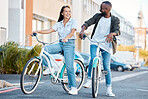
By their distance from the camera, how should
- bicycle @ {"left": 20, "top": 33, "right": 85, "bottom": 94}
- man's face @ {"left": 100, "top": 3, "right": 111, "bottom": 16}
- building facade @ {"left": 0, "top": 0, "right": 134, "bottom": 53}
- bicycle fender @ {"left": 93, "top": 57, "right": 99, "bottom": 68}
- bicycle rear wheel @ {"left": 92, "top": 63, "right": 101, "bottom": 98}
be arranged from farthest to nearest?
building facade @ {"left": 0, "top": 0, "right": 134, "bottom": 53}
man's face @ {"left": 100, "top": 3, "right": 111, "bottom": 16}
bicycle fender @ {"left": 93, "top": 57, "right": 99, "bottom": 68}
bicycle rear wheel @ {"left": 92, "top": 63, "right": 101, "bottom": 98}
bicycle @ {"left": 20, "top": 33, "right": 85, "bottom": 94}

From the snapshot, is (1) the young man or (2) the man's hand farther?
(1) the young man

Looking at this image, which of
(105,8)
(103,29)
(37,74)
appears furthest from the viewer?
(103,29)

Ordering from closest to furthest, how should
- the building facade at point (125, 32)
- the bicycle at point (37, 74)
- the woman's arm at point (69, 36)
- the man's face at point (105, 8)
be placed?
the bicycle at point (37, 74) → the woman's arm at point (69, 36) → the man's face at point (105, 8) → the building facade at point (125, 32)

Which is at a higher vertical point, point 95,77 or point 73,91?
point 95,77

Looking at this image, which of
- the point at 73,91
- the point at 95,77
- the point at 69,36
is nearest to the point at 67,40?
the point at 69,36

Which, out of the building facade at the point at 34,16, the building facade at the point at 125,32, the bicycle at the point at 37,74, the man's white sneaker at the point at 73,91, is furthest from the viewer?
the building facade at the point at 125,32

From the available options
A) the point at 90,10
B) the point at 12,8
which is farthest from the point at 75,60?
the point at 90,10

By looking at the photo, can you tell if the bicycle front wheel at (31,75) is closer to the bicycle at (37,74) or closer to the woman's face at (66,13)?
the bicycle at (37,74)

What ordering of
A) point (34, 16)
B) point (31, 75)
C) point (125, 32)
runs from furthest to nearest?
point (125, 32) → point (34, 16) → point (31, 75)

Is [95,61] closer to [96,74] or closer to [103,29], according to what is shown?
[96,74]

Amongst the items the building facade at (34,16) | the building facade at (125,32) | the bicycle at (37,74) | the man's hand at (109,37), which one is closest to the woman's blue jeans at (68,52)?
the bicycle at (37,74)

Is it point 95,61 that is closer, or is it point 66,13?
point 95,61

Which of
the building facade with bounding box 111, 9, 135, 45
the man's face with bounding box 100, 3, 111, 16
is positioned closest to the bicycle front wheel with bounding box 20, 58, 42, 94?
the man's face with bounding box 100, 3, 111, 16

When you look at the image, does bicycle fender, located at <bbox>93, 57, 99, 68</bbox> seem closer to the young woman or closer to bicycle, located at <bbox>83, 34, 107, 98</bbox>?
bicycle, located at <bbox>83, 34, 107, 98</bbox>
